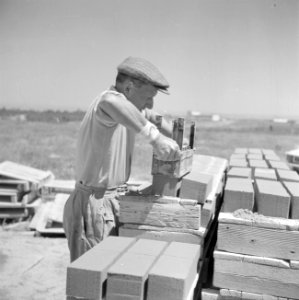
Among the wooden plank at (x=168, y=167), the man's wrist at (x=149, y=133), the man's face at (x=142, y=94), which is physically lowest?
the wooden plank at (x=168, y=167)

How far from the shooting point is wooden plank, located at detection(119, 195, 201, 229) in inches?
116

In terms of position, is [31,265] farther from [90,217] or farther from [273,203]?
[273,203]

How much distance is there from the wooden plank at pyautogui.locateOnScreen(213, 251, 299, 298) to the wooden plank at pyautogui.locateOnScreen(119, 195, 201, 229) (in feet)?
1.00

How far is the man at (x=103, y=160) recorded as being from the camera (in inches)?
125

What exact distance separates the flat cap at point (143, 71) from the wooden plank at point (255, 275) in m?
1.26

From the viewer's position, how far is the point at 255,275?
273cm

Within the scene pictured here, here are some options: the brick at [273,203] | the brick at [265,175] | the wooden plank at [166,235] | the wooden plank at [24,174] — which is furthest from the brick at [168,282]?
the wooden plank at [24,174]

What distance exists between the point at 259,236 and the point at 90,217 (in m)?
1.32

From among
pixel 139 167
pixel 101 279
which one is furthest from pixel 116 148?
pixel 139 167

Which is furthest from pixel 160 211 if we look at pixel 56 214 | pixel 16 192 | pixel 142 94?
pixel 16 192

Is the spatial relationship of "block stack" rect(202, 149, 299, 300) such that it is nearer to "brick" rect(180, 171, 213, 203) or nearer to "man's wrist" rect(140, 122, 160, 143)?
"brick" rect(180, 171, 213, 203)

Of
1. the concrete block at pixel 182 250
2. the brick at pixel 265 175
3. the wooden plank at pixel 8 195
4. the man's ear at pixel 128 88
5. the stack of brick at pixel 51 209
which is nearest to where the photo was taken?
the concrete block at pixel 182 250

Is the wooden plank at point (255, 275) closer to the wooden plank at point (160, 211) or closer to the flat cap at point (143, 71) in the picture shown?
the wooden plank at point (160, 211)

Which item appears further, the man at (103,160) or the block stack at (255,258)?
the man at (103,160)
